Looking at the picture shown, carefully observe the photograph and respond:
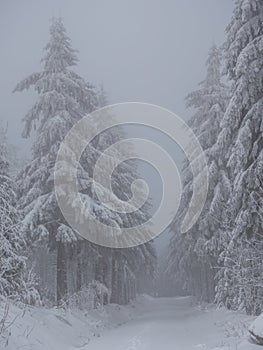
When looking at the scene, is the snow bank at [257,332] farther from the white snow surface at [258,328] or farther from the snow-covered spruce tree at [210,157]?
the snow-covered spruce tree at [210,157]

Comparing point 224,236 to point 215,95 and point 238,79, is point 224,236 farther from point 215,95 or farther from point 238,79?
point 238,79

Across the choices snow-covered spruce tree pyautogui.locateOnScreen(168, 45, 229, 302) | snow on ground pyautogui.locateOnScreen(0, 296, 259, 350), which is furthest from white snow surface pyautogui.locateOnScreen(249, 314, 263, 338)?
snow-covered spruce tree pyautogui.locateOnScreen(168, 45, 229, 302)

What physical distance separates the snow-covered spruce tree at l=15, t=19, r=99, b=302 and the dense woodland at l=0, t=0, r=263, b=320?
0.15 ft

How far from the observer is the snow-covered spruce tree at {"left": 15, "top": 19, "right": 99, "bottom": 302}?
57.1 feet

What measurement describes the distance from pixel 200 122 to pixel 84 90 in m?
8.43

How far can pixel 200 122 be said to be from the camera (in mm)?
25531

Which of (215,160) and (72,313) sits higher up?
(215,160)

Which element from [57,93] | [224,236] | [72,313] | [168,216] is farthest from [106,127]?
[168,216]

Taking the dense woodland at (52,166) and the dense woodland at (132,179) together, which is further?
the dense woodland at (52,166)

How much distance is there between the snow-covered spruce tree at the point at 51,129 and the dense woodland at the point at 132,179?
1.8 inches

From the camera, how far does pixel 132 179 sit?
95.6 ft

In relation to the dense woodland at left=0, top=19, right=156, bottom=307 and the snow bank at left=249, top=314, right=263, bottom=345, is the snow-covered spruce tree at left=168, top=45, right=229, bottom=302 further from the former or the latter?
the snow bank at left=249, top=314, right=263, bottom=345

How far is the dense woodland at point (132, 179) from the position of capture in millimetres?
12586

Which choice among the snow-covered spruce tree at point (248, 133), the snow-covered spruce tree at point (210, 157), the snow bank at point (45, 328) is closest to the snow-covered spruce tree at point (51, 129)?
the snow bank at point (45, 328)
